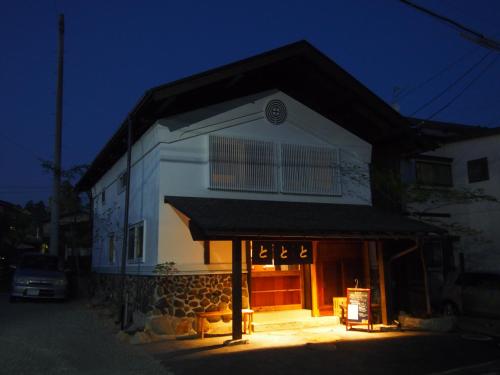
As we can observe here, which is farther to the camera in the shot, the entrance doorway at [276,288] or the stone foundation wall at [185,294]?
the entrance doorway at [276,288]

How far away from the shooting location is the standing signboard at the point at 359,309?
39.2 ft

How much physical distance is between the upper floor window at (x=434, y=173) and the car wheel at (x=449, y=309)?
5.81 meters

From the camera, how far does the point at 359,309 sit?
12.0m

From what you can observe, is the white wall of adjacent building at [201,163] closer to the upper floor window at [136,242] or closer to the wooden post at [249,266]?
the upper floor window at [136,242]

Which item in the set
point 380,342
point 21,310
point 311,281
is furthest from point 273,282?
point 21,310

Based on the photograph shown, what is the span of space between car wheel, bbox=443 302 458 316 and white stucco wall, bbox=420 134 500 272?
4.40m

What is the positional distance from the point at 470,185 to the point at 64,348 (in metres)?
16.8

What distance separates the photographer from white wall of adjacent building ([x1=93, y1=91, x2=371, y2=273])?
11820mm

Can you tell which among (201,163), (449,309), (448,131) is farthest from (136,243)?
(448,131)

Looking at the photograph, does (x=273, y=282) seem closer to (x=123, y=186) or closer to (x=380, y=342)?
(x=380, y=342)

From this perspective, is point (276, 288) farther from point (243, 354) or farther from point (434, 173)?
point (434, 173)

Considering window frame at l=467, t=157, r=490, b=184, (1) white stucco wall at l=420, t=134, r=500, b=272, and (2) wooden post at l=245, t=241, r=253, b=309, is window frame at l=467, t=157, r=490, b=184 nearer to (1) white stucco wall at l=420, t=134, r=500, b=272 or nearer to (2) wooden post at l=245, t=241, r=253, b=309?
(1) white stucco wall at l=420, t=134, r=500, b=272

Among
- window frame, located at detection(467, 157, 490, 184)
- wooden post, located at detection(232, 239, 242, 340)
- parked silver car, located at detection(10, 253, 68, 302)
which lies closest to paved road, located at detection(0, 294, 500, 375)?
wooden post, located at detection(232, 239, 242, 340)

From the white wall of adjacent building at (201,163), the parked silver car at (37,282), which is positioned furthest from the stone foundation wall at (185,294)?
the parked silver car at (37,282)
